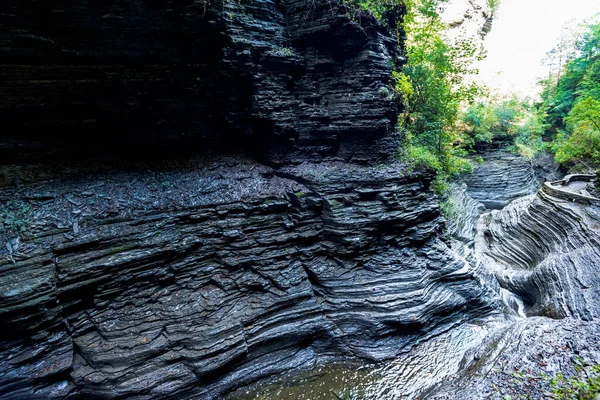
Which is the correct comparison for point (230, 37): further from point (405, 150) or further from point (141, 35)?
point (405, 150)

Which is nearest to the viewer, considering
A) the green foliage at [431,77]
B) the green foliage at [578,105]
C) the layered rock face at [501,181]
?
the green foliage at [431,77]

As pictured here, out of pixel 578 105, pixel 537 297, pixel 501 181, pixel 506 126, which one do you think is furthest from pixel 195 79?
pixel 506 126

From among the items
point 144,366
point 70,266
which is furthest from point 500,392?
point 70,266

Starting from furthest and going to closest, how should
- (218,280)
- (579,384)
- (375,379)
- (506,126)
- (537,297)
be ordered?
(506,126) → (537,297) → (218,280) → (375,379) → (579,384)

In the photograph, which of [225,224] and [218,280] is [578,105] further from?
[218,280]

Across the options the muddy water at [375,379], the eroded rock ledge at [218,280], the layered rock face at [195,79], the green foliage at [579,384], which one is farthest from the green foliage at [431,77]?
the green foliage at [579,384]

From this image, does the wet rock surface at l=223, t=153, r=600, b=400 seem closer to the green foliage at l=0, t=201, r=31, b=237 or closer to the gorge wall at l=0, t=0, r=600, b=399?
the gorge wall at l=0, t=0, r=600, b=399

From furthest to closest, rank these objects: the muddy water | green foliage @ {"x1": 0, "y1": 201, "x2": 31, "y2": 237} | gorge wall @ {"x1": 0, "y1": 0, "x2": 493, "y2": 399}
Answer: the muddy water → green foliage @ {"x1": 0, "y1": 201, "x2": 31, "y2": 237} → gorge wall @ {"x1": 0, "y1": 0, "x2": 493, "y2": 399}

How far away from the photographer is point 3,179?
629 centimetres

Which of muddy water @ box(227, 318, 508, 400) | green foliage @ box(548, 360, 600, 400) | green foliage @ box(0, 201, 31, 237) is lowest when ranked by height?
muddy water @ box(227, 318, 508, 400)

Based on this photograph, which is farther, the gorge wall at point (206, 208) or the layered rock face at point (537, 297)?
the gorge wall at point (206, 208)

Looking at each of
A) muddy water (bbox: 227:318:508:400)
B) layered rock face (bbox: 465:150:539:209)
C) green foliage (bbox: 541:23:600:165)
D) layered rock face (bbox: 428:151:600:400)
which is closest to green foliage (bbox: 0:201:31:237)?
muddy water (bbox: 227:318:508:400)

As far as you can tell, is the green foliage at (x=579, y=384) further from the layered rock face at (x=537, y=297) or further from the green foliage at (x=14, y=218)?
the green foliage at (x=14, y=218)

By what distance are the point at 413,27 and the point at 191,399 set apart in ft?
53.3
